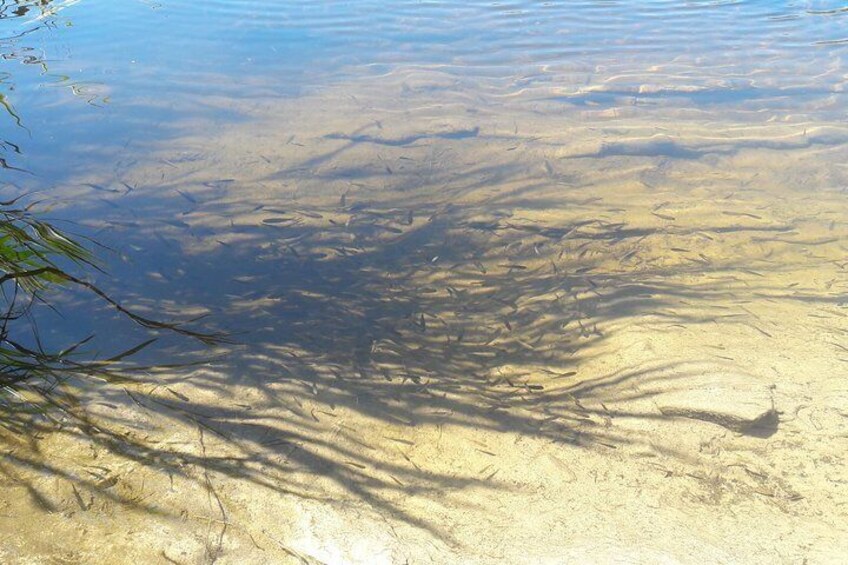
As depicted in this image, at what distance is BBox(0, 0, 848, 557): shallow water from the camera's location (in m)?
3.22

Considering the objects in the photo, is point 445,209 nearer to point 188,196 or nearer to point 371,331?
point 371,331

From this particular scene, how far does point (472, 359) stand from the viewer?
Result: 3.48 metres

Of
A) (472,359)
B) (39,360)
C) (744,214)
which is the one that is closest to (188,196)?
(39,360)

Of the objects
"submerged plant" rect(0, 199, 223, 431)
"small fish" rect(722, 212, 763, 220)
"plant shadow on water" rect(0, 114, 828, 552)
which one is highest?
"submerged plant" rect(0, 199, 223, 431)

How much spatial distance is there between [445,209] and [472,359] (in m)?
1.56

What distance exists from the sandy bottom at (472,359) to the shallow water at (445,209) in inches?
0.9

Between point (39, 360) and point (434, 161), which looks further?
point (434, 161)

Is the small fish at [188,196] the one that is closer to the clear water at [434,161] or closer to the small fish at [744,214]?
the clear water at [434,161]

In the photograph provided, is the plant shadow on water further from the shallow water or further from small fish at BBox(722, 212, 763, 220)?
small fish at BBox(722, 212, 763, 220)

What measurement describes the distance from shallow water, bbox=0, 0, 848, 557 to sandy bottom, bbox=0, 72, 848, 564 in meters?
0.02

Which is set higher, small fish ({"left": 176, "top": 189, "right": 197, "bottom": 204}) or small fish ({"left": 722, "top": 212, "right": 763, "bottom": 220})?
small fish ({"left": 176, "top": 189, "right": 197, "bottom": 204})

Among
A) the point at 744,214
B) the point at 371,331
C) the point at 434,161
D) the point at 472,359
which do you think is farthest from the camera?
the point at 434,161

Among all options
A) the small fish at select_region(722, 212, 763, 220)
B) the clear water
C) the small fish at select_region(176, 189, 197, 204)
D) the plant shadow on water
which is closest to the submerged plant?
the plant shadow on water

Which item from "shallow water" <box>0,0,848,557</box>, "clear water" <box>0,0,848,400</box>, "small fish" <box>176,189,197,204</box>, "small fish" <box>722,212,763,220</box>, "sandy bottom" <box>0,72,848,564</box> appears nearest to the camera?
"sandy bottom" <box>0,72,848,564</box>
